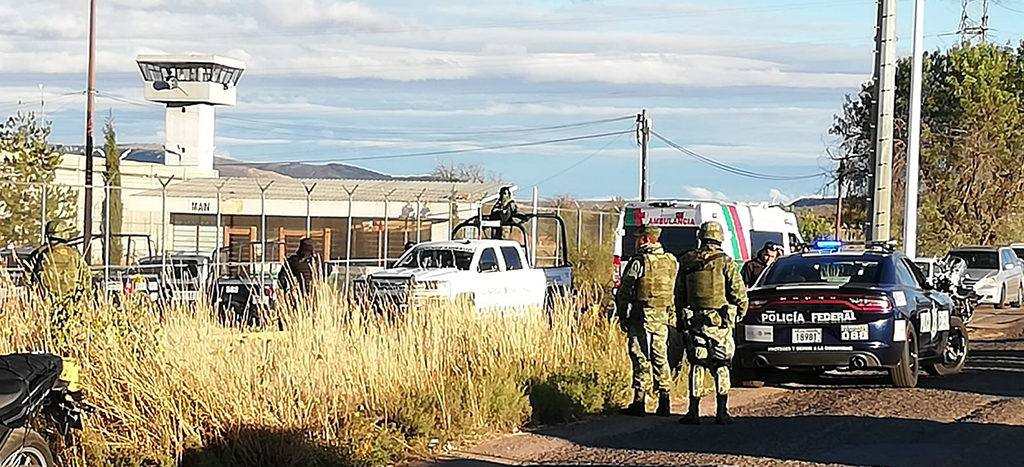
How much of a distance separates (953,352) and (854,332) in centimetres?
296

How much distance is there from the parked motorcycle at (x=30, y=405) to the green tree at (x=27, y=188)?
22.4m

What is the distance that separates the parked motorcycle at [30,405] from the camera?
306 inches

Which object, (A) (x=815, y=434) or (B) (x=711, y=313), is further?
(B) (x=711, y=313)

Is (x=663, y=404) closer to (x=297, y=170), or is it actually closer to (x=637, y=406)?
(x=637, y=406)

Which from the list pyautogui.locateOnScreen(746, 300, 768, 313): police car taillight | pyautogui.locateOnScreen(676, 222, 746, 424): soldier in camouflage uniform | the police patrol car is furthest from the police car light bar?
pyautogui.locateOnScreen(676, 222, 746, 424): soldier in camouflage uniform

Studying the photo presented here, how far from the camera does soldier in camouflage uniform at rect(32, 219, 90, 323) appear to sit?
13089 mm

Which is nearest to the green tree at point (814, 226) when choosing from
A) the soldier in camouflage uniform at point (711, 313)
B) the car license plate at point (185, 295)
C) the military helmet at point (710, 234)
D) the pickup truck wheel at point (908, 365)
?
the pickup truck wheel at point (908, 365)

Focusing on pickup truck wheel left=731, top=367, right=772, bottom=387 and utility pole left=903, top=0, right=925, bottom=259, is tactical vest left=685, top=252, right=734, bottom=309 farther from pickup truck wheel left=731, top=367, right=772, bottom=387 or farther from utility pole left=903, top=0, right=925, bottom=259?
utility pole left=903, top=0, right=925, bottom=259

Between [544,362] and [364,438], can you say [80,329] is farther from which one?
[544,362]

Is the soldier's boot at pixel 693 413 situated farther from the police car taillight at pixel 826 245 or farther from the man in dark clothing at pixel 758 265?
the police car taillight at pixel 826 245

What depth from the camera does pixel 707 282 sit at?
12.7 m

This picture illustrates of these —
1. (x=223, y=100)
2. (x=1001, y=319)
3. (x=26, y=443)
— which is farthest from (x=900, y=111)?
(x=26, y=443)

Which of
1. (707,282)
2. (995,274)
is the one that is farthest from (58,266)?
(995,274)

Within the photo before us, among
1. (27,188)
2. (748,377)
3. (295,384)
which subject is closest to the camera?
(295,384)
